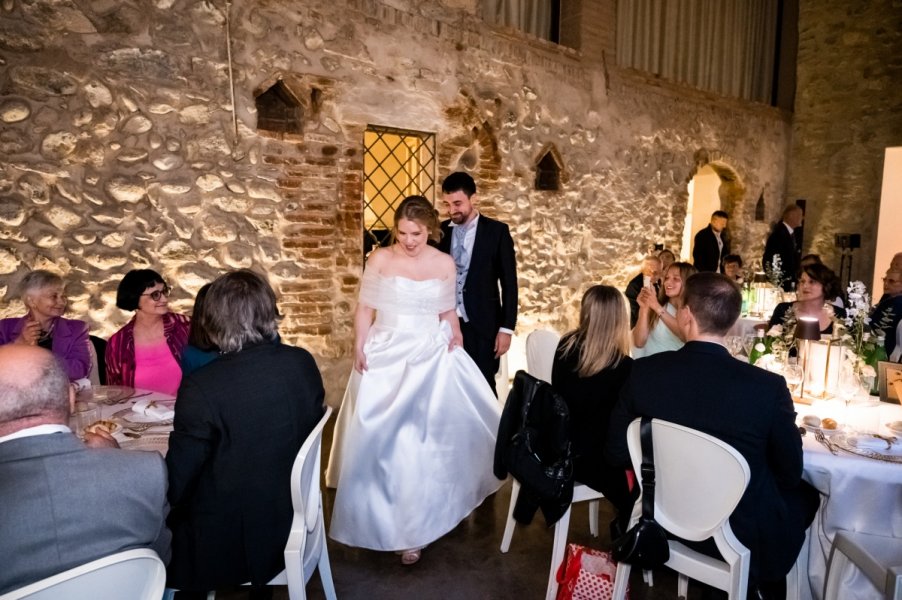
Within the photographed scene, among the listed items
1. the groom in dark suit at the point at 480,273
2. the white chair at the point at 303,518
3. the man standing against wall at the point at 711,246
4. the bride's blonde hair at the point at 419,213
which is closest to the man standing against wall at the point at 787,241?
the man standing against wall at the point at 711,246

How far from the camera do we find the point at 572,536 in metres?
3.10

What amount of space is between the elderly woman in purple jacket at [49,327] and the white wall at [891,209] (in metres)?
8.39

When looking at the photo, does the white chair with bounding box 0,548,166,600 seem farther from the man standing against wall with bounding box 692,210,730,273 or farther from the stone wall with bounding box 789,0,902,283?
the stone wall with bounding box 789,0,902,283

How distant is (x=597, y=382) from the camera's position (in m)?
2.49

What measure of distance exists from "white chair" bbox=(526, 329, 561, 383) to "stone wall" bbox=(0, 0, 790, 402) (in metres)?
1.83

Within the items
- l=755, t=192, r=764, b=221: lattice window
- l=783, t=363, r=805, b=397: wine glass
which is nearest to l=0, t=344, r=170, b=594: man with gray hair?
l=783, t=363, r=805, b=397: wine glass

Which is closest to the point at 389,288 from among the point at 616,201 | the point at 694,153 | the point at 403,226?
the point at 403,226

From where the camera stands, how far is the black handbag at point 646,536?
1.97 meters

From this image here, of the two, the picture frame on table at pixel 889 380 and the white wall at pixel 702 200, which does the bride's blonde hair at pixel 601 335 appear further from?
the white wall at pixel 702 200

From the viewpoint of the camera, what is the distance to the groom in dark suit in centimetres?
372

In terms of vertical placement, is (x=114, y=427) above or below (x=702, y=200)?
below

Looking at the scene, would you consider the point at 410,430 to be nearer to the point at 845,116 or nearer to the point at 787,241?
the point at 787,241

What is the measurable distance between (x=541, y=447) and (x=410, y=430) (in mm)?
735

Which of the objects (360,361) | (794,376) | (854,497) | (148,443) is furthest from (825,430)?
(148,443)
